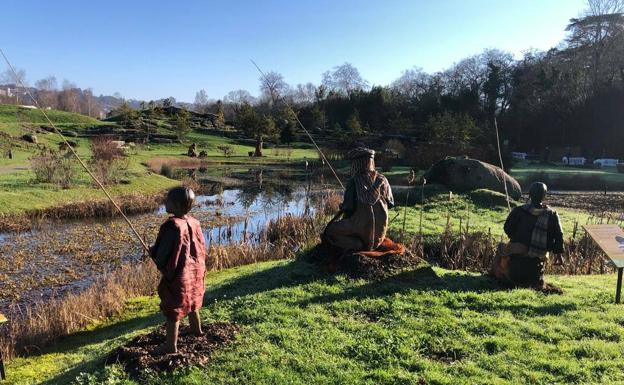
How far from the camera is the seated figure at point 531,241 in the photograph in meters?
7.50

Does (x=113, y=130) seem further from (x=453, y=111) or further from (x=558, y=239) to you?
(x=558, y=239)

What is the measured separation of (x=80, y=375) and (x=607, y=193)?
27.0 meters

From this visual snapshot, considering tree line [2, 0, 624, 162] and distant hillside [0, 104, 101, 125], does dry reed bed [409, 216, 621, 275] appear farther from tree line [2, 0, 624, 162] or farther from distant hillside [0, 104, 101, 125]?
distant hillside [0, 104, 101, 125]

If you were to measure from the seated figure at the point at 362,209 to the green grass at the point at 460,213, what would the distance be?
510 cm

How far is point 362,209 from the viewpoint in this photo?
26.6 feet

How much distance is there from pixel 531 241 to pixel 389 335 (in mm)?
3226

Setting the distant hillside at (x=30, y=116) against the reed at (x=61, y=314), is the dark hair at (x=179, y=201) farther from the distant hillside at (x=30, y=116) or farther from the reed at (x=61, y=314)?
the distant hillside at (x=30, y=116)

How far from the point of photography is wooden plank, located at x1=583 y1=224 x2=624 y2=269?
7.09 meters

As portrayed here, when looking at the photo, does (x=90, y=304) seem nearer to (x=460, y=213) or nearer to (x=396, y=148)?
(x=460, y=213)

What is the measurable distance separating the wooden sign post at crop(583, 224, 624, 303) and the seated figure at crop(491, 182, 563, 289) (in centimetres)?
62

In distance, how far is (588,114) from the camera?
4619 centimetres

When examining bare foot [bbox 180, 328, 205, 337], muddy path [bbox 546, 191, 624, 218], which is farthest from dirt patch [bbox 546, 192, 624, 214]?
bare foot [bbox 180, 328, 205, 337]

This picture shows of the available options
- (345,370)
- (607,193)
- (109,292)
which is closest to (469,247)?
(345,370)

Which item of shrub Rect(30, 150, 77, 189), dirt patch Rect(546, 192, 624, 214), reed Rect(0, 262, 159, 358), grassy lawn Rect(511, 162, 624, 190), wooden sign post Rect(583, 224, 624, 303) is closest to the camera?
wooden sign post Rect(583, 224, 624, 303)
